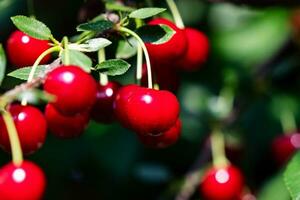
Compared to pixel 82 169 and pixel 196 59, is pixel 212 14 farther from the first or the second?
pixel 196 59

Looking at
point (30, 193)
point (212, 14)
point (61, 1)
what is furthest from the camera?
point (212, 14)

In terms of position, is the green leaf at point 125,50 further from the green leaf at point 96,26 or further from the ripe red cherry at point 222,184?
the ripe red cherry at point 222,184

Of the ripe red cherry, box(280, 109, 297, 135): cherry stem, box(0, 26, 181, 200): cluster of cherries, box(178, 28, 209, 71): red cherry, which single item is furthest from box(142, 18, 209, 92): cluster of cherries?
box(280, 109, 297, 135): cherry stem

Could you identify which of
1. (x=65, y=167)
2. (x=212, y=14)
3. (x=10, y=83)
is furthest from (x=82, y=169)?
(x=10, y=83)

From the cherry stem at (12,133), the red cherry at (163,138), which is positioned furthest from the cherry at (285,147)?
the cherry stem at (12,133)

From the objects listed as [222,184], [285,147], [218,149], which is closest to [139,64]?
Result: [222,184]

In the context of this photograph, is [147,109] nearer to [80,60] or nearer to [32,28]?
[80,60]
